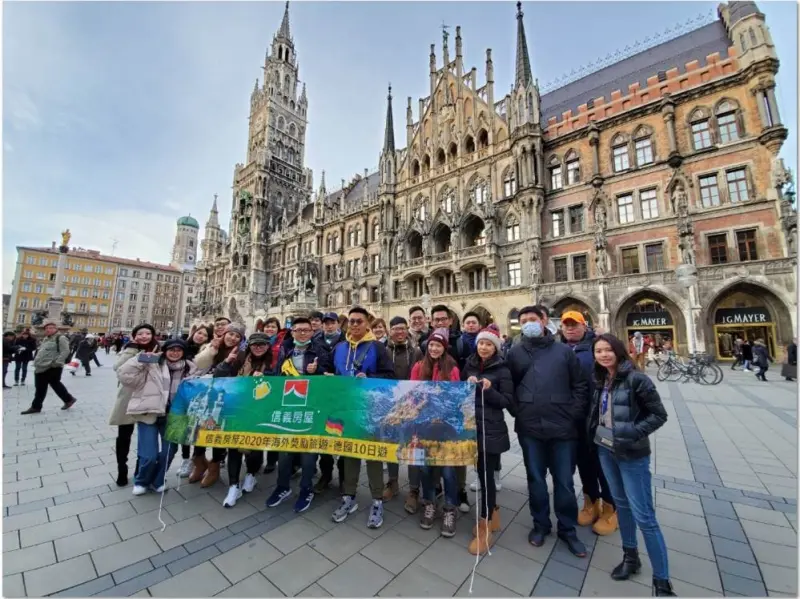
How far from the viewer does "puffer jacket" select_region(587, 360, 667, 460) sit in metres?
2.65

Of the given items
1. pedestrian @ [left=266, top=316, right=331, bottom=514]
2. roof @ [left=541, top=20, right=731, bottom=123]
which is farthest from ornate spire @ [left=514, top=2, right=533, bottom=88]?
pedestrian @ [left=266, top=316, right=331, bottom=514]

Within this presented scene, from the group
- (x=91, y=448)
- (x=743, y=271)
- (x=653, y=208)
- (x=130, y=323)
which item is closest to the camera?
(x=91, y=448)

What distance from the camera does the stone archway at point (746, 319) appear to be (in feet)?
53.8

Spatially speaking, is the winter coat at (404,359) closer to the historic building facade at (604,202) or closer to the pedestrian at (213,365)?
the pedestrian at (213,365)

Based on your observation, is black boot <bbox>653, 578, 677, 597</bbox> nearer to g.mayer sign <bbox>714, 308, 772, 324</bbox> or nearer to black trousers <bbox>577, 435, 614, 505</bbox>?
black trousers <bbox>577, 435, 614, 505</bbox>

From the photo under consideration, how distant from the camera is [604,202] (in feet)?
70.6

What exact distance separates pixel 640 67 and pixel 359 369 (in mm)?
33242

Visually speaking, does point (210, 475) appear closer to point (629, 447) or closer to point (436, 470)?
point (436, 470)

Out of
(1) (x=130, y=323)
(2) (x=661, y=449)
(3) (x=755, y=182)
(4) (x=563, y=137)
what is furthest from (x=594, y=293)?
(1) (x=130, y=323)

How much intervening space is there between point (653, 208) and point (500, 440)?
2310 centimetres

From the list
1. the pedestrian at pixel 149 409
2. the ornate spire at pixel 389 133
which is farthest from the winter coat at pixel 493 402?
the ornate spire at pixel 389 133

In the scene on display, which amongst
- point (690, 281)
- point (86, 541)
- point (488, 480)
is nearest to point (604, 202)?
point (690, 281)

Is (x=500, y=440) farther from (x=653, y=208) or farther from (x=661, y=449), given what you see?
(x=653, y=208)

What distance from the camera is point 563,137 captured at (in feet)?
77.3
